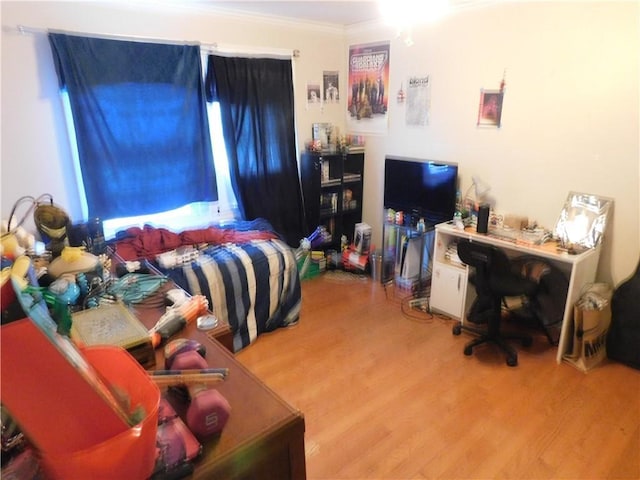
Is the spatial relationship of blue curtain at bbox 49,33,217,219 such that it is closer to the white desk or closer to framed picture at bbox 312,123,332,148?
framed picture at bbox 312,123,332,148

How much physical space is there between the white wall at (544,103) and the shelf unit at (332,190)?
2.56 ft

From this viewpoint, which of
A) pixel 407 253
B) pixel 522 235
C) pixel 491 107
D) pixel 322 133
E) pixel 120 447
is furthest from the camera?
pixel 322 133

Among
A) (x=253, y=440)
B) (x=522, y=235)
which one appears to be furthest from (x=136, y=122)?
(x=522, y=235)

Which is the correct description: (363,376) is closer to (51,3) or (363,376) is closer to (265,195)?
(265,195)

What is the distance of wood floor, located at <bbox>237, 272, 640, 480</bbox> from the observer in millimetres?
1879

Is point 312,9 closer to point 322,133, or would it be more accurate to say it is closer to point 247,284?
point 322,133

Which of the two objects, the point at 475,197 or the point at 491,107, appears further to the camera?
the point at 475,197

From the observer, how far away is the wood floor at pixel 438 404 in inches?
74.0

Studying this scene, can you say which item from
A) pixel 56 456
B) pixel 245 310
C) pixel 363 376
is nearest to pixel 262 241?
pixel 245 310

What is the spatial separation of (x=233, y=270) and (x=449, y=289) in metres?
1.58

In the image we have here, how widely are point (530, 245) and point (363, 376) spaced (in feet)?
4.39

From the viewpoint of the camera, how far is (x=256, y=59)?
3.35 meters

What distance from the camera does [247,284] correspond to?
9.29ft

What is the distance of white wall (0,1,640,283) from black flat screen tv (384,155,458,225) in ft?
0.57
